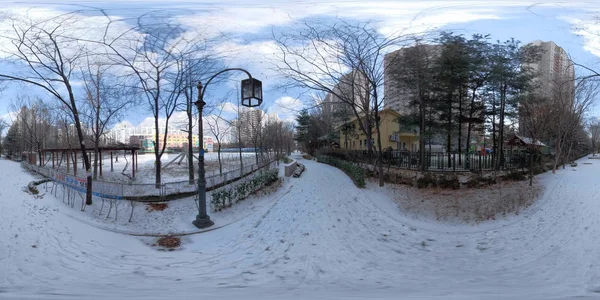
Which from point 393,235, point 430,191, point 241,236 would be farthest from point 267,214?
point 430,191

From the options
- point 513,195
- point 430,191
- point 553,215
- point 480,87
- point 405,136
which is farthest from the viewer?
point 405,136

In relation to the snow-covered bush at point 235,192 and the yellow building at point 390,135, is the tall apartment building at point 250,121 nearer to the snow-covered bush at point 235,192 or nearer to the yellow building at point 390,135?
the yellow building at point 390,135

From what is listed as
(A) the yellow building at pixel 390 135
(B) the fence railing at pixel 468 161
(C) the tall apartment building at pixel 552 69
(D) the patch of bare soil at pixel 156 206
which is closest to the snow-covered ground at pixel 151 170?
(D) the patch of bare soil at pixel 156 206

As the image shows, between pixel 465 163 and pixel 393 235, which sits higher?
pixel 465 163

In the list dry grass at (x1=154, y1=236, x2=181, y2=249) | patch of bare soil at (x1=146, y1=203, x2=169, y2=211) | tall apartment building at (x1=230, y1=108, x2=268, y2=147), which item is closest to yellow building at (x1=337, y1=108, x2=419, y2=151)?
tall apartment building at (x1=230, y1=108, x2=268, y2=147)

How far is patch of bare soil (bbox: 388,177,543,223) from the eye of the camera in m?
5.22

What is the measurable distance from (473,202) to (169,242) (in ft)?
20.9

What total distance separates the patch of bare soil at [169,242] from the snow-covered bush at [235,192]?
7.24ft

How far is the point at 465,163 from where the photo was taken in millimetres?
6547

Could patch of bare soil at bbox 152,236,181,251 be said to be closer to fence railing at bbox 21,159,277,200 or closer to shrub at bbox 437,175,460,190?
fence railing at bbox 21,159,277,200

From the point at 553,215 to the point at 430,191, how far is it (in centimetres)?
219

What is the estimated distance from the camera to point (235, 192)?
332 inches

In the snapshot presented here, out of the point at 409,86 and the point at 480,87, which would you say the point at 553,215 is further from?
the point at 409,86

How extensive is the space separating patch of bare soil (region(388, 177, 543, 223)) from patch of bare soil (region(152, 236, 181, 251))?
192 inches
